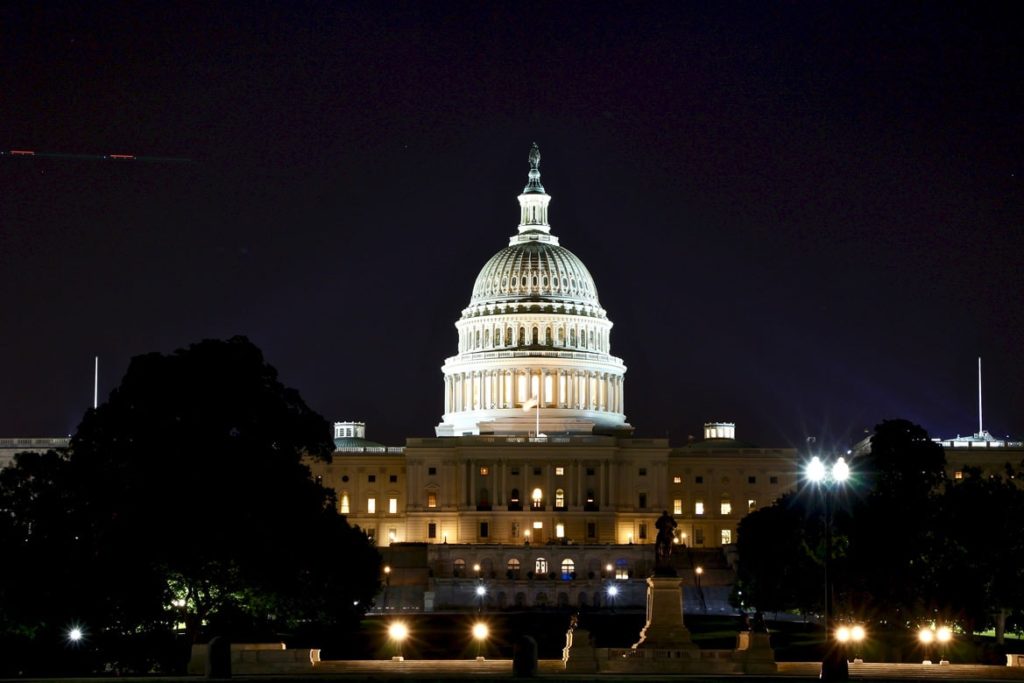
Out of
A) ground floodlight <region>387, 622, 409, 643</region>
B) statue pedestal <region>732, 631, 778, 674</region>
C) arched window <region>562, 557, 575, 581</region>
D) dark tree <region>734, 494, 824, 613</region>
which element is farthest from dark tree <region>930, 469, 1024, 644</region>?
arched window <region>562, 557, 575, 581</region>

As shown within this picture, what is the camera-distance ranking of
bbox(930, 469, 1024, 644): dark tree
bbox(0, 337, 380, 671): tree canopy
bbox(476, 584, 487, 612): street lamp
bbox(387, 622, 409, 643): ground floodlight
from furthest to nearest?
bbox(476, 584, 487, 612): street lamp, bbox(387, 622, 409, 643): ground floodlight, bbox(930, 469, 1024, 644): dark tree, bbox(0, 337, 380, 671): tree canopy

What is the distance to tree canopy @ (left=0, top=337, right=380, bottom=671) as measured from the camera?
91.4 m

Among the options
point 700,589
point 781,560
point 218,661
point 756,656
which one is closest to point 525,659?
point 218,661

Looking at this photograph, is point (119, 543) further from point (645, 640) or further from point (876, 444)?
point (876, 444)

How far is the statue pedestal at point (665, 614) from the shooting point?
9400 cm

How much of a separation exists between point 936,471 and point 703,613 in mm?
27780

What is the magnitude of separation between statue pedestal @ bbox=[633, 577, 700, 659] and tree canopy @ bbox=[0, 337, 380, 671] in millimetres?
14588

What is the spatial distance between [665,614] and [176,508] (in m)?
20.2

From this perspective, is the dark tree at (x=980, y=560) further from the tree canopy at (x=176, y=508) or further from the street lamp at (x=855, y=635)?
the tree canopy at (x=176, y=508)

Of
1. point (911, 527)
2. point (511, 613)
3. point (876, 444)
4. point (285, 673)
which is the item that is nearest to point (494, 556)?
point (511, 613)

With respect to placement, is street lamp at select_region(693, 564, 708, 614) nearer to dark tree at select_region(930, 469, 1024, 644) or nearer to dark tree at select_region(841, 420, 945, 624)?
dark tree at select_region(841, 420, 945, 624)

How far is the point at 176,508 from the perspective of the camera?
3661 inches

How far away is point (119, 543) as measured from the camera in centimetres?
9188

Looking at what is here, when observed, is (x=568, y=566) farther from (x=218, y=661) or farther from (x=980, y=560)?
(x=218, y=661)
